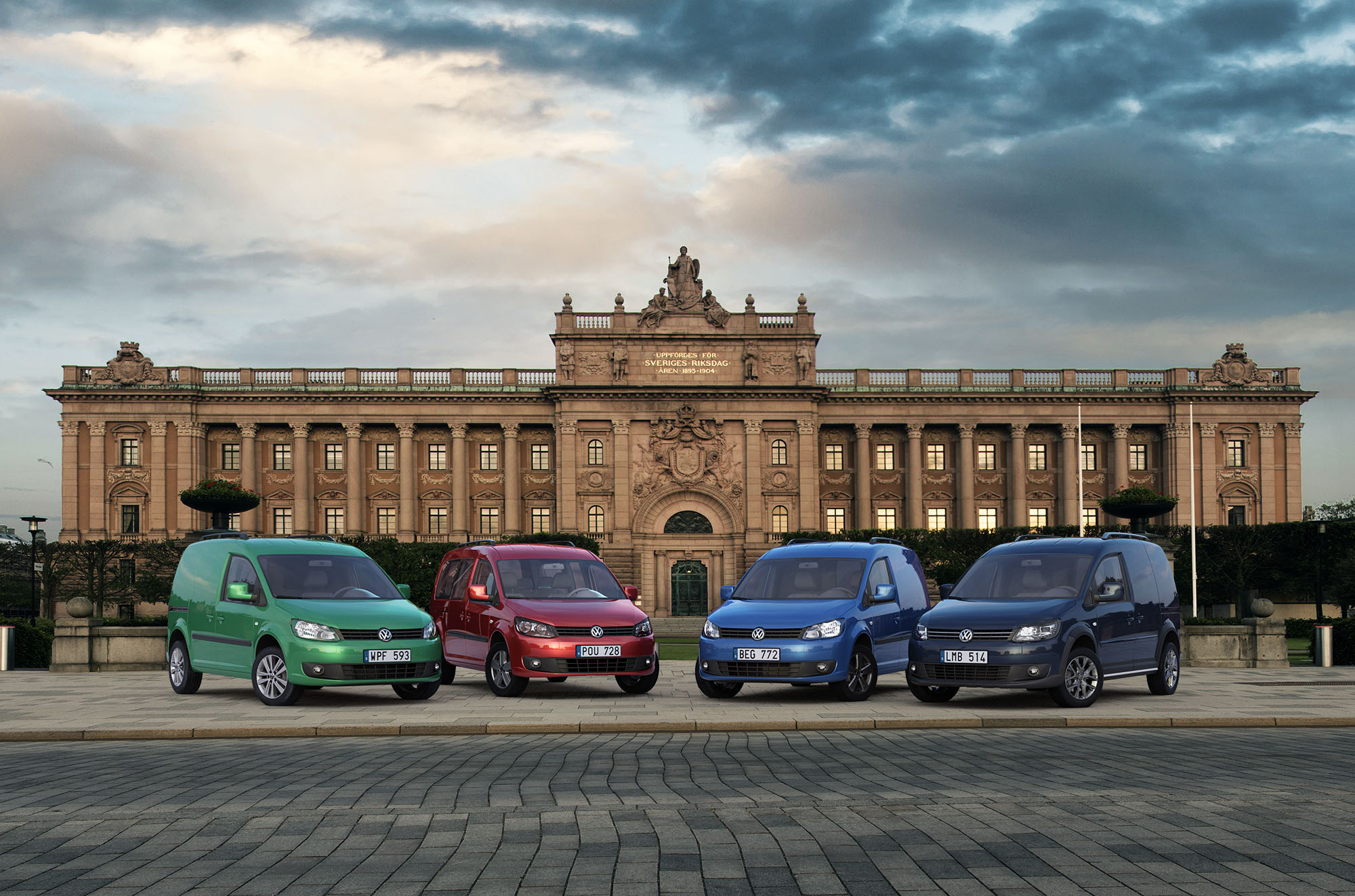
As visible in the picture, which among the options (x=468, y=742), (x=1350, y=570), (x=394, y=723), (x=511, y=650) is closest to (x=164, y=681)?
(x=511, y=650)

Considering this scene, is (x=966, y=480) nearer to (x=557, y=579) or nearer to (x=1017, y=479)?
(x=1017, y=479)

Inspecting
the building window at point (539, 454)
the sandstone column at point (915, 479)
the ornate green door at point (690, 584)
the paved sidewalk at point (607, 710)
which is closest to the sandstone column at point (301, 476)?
the building window at point (539, 454)

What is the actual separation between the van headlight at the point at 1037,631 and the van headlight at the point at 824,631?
2.51m

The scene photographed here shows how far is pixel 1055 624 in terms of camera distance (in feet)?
55.6

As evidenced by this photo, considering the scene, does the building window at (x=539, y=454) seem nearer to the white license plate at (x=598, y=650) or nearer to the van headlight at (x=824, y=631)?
the white license plate at (x=598, y=650)

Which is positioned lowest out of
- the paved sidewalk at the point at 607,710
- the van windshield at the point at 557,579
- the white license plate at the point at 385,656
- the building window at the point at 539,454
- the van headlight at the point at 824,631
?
the paved sidewalk at the point at 607,710

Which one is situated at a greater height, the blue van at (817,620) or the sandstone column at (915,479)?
the sandstone column at (915,479)

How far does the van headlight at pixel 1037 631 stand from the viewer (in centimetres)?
1689

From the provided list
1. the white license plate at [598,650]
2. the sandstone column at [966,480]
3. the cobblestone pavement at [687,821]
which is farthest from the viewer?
the sandstone column at [966,480]

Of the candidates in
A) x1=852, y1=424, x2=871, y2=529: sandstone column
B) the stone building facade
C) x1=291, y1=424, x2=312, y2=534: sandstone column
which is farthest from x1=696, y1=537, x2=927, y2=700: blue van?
x1=291, y1=424, x2=312, y2=534: sandstone column

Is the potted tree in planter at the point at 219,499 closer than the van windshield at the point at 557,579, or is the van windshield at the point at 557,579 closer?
the van windshield at the point at 557,579

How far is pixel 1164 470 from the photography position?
83.0m

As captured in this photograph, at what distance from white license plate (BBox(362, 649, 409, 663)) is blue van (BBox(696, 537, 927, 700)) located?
419 centimetres

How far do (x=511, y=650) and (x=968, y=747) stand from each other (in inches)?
336
